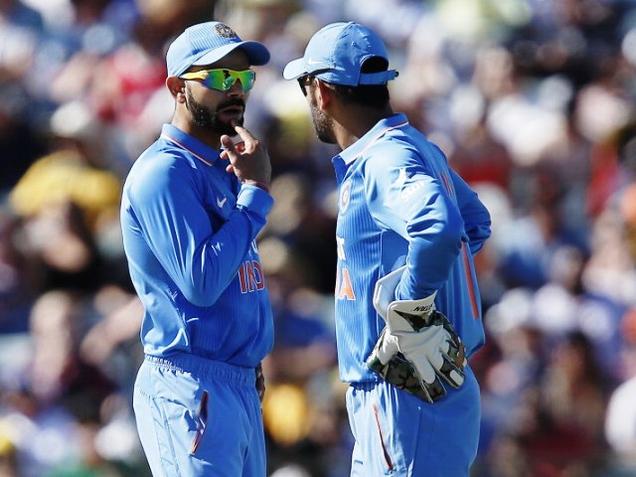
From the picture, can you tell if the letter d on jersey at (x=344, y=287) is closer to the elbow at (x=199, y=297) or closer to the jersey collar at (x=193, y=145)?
the elbow at (x=199, y=297)

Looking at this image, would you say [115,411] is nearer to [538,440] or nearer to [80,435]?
[80,435]

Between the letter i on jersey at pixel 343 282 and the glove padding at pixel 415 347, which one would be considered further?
the letter i on jersey at pixel 343 282

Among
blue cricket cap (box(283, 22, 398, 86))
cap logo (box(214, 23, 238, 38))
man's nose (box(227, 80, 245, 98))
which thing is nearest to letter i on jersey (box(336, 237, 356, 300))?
blue cricket cap (box(283, 22, 398, 86))

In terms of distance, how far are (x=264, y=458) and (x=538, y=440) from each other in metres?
3.13

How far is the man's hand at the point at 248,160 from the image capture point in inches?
193

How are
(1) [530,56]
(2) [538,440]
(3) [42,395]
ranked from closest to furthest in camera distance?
(2) [538,440], (3) [42,395], (1) [530,56]

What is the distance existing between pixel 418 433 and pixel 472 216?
37.2 inches

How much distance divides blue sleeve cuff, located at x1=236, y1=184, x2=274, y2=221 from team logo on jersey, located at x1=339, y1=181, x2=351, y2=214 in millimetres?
253

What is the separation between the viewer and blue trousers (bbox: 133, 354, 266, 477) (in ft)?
16.0

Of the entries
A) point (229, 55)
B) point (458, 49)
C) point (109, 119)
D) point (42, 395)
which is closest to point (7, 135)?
point (109, 119)

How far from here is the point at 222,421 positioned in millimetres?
4902

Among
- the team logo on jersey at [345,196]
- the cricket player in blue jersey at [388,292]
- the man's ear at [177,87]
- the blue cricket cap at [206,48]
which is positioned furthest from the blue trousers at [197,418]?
the blue cricket cap at [206,48]

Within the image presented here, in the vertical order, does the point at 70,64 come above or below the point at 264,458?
below

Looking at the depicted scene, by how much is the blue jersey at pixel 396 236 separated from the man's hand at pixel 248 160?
0.27 metres
